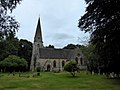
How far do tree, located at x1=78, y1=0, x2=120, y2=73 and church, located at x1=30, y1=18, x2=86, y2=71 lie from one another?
220 ft

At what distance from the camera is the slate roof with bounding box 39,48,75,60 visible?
9930 centimetres

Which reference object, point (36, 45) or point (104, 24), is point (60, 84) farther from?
point (36, 45)

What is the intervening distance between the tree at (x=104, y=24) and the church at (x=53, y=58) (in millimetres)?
67173

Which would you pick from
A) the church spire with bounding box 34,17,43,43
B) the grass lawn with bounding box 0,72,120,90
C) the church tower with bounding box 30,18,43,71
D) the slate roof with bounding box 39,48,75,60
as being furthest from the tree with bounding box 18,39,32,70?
the grass lawn with bounding box 0,72,120,90

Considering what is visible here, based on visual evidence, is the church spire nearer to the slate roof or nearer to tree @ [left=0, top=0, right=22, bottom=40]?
the slate roof

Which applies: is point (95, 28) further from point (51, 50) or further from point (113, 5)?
point (51, 50)

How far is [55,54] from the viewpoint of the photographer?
331 ft

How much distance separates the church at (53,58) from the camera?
9844cm

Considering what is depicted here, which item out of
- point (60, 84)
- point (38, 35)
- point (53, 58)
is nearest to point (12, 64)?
point (53, 58)

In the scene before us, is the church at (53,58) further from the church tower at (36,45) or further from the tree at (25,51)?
the tree at (25,51)

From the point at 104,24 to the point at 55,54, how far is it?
72987 mm

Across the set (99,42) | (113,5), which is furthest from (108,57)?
(113,5)

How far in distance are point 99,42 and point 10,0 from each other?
1410 centimetres

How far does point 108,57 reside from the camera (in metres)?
33.5
